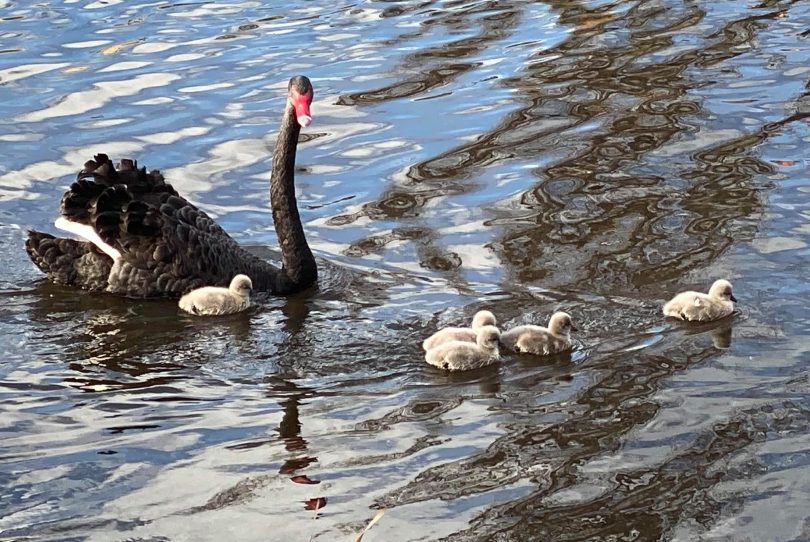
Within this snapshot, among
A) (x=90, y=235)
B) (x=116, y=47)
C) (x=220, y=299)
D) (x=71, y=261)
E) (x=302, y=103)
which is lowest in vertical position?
(x=220, y=299)

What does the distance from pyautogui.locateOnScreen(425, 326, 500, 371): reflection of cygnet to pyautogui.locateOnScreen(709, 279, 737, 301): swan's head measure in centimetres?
104

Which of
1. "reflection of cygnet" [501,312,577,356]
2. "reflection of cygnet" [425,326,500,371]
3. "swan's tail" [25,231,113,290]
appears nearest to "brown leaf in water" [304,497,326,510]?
"reflection of cygnet" [425,326,500,371]

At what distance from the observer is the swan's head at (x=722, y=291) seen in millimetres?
5992

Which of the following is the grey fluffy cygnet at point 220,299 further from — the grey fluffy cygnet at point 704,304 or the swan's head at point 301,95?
the grey fluffy cygnet at point 704,304

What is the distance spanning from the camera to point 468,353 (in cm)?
548

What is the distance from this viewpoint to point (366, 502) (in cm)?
446

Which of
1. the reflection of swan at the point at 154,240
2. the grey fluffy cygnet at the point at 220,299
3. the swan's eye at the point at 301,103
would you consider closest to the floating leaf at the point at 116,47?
the reflection of swan at the point at 154,240

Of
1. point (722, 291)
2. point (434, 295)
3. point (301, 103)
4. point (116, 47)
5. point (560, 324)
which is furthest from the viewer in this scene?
point (116, 47)

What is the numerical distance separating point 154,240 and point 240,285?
22.4 inches

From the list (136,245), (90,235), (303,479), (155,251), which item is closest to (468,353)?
(303,479)

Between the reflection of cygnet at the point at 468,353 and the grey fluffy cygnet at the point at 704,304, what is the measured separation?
87 centimetres

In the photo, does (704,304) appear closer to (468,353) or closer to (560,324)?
(560,324)

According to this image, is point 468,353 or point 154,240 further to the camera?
point 154,240

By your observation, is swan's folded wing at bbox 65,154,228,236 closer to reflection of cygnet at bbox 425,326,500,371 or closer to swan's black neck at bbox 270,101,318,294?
swan's black neck at bbox 270,101,318,294
